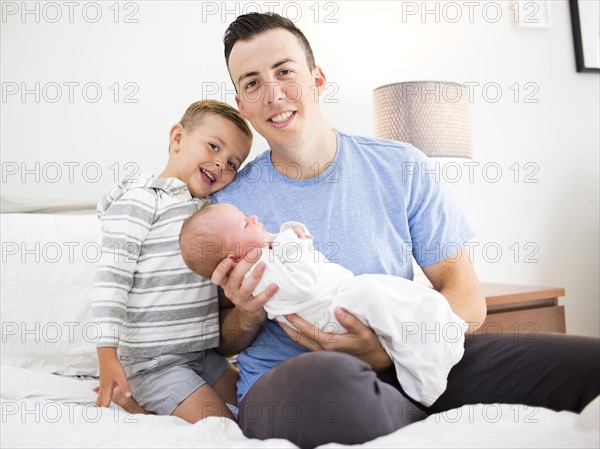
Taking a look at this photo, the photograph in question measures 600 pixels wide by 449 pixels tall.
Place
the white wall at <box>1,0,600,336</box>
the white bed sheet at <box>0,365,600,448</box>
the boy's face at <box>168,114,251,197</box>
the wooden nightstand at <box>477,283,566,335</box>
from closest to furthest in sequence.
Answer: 1. the white bed sheet at <box>0,365,600,448</box>
2. the boy's face at <box>168,114,251,197</box>
3. the wooden nightstand at <box>477,283,566,335</box>
4. the white wall at <box>1,0,600,336</box>

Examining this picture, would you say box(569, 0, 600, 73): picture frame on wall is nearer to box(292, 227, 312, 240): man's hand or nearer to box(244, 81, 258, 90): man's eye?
box(244, 81, 258, 90): man's eye

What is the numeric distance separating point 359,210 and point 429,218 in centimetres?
15

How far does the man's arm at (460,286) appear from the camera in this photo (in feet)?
4.10

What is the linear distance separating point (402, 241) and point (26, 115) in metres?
1.36

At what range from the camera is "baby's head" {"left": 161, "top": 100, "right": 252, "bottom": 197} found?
1378 mm

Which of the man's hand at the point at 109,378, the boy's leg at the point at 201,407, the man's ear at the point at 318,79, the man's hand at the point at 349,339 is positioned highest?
the man's ear at the point at 318,79

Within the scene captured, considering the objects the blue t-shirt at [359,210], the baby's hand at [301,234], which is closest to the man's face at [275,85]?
the blue t-shirt at [359,210]

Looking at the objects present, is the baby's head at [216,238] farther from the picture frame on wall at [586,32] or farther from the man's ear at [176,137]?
the picture frame on wall at [586,32]

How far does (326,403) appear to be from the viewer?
2.78 ft

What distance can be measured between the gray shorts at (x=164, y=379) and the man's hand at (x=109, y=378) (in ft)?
0.34

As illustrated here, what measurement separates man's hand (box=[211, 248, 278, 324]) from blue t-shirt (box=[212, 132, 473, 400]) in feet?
0.48

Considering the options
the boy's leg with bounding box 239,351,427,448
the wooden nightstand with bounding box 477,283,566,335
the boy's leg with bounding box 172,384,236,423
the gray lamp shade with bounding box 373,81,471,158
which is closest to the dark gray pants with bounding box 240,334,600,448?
the boy's leg with bounding box 239,351,427,448

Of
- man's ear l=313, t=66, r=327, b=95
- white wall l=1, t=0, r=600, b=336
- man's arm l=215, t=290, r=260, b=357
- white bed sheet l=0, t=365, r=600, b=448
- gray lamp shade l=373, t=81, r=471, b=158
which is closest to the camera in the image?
white bed sheet l=0, t=365, r=600, b=448

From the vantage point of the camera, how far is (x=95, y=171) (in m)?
2.07
